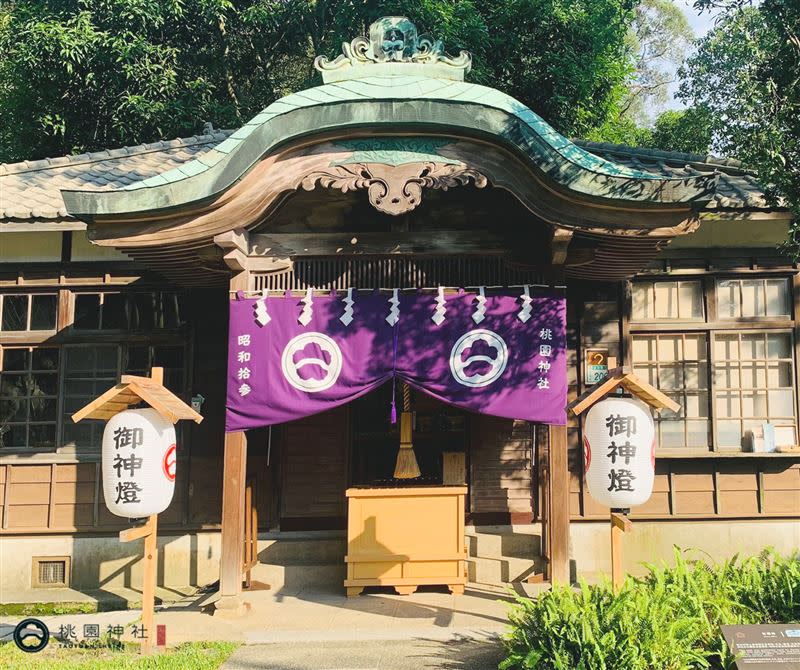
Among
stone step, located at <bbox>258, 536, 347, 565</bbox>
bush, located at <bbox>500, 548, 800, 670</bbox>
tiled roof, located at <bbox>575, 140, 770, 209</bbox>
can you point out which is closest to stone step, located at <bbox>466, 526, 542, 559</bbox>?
stone step, located at <bbox>258, 536, 347, 565</bbox>

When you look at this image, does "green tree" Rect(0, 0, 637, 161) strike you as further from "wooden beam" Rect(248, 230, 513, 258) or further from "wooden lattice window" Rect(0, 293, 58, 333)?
"wooden beam" Rect(248, 230, 513, 258)

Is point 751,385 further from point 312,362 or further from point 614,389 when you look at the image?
point 312,362

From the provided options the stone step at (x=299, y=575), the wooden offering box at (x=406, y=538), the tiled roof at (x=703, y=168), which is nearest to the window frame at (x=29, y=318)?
the stone step at (x=299, y=575)

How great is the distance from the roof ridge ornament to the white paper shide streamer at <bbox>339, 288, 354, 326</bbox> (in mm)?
2556

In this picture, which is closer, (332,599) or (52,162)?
(332,599)

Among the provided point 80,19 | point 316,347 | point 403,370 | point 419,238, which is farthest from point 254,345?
point 80,19

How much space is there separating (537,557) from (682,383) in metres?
3.20

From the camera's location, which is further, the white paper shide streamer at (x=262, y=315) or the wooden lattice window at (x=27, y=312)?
the wooden lattice window at (x=27, y=312)

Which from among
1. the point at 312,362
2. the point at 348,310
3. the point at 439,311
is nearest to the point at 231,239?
the point at 348,310

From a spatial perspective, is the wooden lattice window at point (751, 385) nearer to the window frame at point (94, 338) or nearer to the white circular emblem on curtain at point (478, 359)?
the white circular emblem on curtain at point (478, 359)

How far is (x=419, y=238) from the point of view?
8.58 m

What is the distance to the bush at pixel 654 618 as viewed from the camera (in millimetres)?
5605

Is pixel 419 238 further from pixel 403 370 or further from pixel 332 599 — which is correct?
pixel 332 599

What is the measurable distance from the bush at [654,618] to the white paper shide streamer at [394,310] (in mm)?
3349
